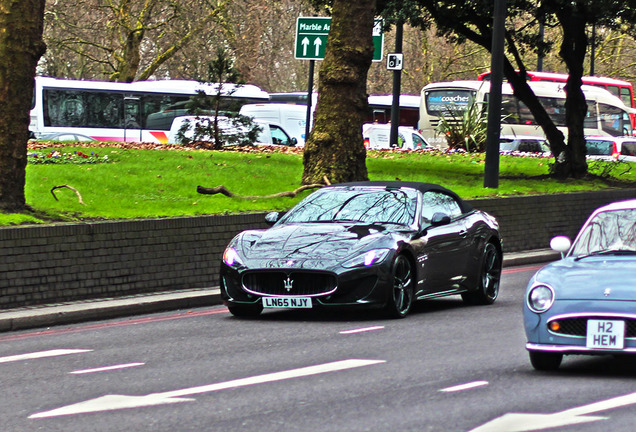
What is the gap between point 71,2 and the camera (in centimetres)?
4856

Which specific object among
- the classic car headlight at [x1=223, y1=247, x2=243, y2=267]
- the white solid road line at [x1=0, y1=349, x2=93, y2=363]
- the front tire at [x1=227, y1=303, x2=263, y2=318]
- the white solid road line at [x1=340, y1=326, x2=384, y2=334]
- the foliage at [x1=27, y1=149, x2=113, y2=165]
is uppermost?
the foliage at [x1=27, y1=149, x2=113, y2=165]

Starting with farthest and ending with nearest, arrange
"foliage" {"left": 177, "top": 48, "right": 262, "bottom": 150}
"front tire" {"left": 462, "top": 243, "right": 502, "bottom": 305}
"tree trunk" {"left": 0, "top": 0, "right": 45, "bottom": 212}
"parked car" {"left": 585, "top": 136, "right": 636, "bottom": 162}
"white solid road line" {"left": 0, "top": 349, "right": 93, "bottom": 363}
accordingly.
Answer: "parked car" {"left": 585, "top": 136, "right": 636, "bottom": 162}
"foliage" {"left": 177, "top": 48, "right": 262, "bottom": 150}
"tree trunk" {"left": 0, "top": 0, "right": 45, "bottom": 212}
"front tire" {"left": 462, "top": 243, "right": 502, "bottom": 305}
"white solid road line" {"left": 0, "top": 349, "right": 93, "bottom": 363}

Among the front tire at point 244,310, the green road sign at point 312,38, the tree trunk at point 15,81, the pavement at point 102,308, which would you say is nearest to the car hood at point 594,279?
the front tire at point 244,310

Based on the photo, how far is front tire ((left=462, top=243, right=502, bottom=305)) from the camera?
13.9m

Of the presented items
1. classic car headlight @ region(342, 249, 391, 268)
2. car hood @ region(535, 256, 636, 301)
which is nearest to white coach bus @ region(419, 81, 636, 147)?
classic car headlight @ region(342, 249, 391, 268)

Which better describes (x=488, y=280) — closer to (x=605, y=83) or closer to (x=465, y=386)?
(x=465, y=386)

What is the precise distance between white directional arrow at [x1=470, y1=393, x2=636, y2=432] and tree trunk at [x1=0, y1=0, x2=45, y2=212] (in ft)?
29.3

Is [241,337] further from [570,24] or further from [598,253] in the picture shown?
[570,24]

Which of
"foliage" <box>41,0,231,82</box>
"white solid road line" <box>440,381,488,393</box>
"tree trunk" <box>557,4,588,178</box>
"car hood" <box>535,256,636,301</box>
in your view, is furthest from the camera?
"foliage" <box>41,0,231,82</box>

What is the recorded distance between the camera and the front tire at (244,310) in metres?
12.4

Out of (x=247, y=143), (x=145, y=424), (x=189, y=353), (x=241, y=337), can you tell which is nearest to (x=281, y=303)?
(x=241, y=337)

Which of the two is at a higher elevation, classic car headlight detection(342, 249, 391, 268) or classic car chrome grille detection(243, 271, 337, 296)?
classic car headlight detection(342, 249, 391, 268)

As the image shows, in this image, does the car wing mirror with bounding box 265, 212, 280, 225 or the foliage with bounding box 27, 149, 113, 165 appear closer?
the car wing mirror with bounding box 265, 212, 280, 225

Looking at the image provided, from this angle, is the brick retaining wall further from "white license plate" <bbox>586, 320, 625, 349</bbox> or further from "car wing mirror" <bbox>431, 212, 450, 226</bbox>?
"white license plate" <bbox>586, 320, 625, 349</bbox>
